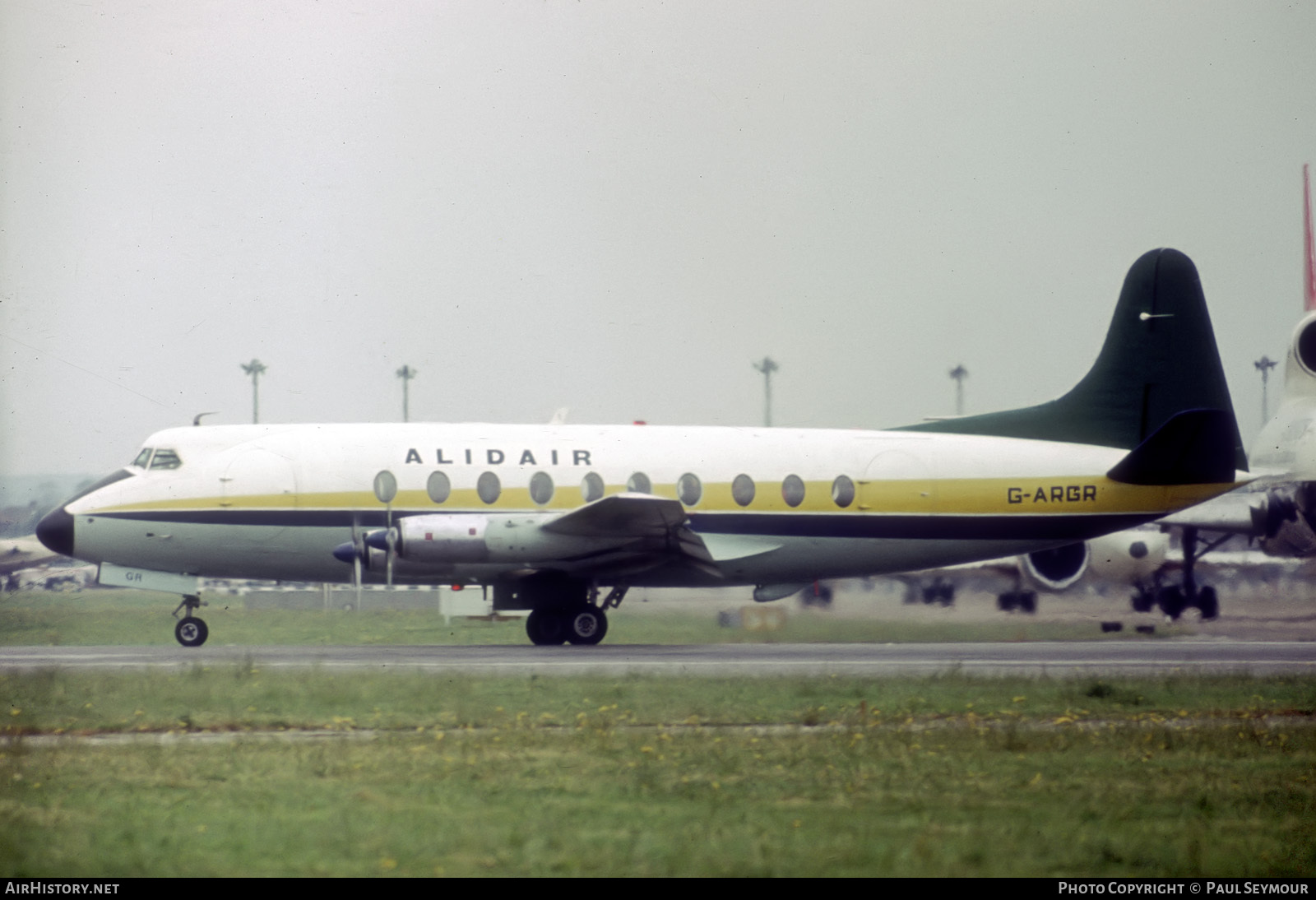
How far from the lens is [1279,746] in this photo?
43.6 ft

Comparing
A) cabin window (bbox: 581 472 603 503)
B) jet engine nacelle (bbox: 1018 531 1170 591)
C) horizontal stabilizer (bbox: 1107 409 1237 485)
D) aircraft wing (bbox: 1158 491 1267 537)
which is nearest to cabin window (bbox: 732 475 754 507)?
cabin window (bbox: 581 472 603 503)

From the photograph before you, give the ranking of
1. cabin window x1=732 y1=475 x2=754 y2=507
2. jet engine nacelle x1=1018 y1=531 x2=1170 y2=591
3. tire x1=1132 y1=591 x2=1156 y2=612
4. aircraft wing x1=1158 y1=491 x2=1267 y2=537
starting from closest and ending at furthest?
cabin window x1=732 y1=475 x2=754 y2=507, tire x1=1132 y1=591 x2=1156 y2=612, jet engine nacelle x1=1018 y1=531 x2=1170 y2=591, aircraft wing x1=1158 y1=491 x2=1267 y2=537

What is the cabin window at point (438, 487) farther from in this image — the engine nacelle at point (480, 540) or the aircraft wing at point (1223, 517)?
the aircraft wing at point (1223, 517)

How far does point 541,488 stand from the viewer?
24953mm

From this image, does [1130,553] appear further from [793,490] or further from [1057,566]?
[793,490]

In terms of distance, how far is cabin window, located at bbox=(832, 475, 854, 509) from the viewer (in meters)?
26.0

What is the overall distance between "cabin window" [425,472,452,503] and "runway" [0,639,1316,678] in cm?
276

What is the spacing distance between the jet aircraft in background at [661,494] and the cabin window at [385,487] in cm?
3

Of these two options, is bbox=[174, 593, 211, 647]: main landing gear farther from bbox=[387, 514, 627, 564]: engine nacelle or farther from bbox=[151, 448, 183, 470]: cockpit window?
bbox=[387, 514, 627, 564]: engine nacelle

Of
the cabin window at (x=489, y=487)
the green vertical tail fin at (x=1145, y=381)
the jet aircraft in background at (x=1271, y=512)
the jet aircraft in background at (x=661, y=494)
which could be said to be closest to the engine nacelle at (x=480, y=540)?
the jet aircraft in background at (x=661, y=494)

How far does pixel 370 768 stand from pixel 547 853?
367 cm

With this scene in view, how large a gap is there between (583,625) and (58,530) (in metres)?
9.59

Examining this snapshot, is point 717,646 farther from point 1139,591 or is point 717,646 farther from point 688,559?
point 1139,591

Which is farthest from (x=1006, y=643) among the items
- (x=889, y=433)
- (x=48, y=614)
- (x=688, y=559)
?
(x=48, y=614)
